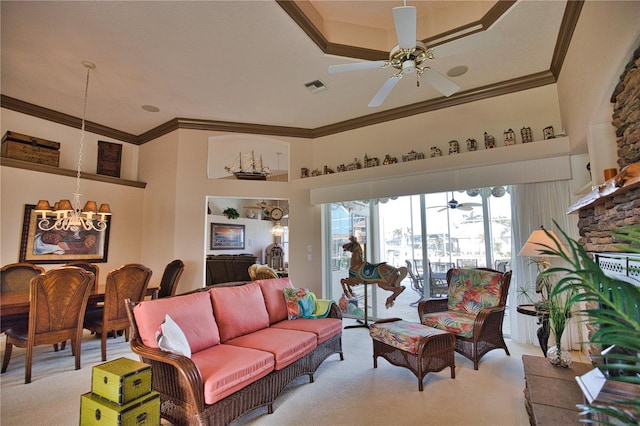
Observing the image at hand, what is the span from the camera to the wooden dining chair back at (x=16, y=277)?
3.74 metres

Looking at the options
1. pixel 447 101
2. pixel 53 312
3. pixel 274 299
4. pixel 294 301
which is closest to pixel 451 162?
pixel 447 101

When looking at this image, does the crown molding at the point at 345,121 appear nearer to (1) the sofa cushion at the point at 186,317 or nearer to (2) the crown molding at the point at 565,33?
(2) the crown molding at the point at 565,33

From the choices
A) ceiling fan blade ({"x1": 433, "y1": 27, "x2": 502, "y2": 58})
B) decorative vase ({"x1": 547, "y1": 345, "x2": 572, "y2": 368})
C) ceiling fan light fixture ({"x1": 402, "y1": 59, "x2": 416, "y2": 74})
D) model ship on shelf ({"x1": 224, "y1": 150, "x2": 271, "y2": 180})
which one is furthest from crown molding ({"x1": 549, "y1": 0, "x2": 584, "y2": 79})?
model ship on shelf ({"x1": 224, "y1": 150, "x2": 271, "y2": 180})

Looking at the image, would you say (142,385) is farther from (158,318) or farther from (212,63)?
(212,63)

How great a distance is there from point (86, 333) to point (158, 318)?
3549 millimetres

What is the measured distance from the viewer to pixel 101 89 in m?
4.49

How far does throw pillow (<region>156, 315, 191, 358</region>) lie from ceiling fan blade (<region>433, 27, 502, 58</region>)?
3004 millimetres

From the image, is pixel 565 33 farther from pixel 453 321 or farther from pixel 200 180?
pixel 200 180

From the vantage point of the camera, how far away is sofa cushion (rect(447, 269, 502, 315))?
12.3ft

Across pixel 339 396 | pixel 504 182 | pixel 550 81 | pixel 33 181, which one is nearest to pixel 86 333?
pixel 33 181

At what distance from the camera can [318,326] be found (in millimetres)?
3332

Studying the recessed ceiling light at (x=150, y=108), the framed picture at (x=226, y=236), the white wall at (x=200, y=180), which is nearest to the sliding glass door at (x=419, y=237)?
the white wall at (x=200, y=180)

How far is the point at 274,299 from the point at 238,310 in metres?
0.61

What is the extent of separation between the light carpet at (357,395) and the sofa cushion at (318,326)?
0.38 metres
